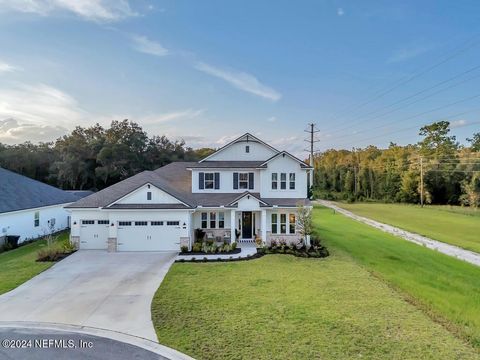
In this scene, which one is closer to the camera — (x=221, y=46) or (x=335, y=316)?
(x=335, y=316)

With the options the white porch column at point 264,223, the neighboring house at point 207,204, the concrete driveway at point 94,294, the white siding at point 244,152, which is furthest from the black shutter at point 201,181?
the concrete driveway at point 94,294

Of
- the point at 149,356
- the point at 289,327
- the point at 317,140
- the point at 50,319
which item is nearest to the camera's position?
the point at 149,356

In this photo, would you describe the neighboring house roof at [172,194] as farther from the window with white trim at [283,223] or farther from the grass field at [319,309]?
the grass field at [319,309]

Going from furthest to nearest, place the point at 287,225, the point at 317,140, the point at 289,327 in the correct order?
the point at 317,140 → the point at 287,225 → the point at 289,327

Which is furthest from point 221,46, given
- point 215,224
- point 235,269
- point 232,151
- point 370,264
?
point 370,264

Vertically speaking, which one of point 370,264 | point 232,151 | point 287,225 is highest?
point 232,151

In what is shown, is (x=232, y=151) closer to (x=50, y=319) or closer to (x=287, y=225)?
(x=287, y=225)
